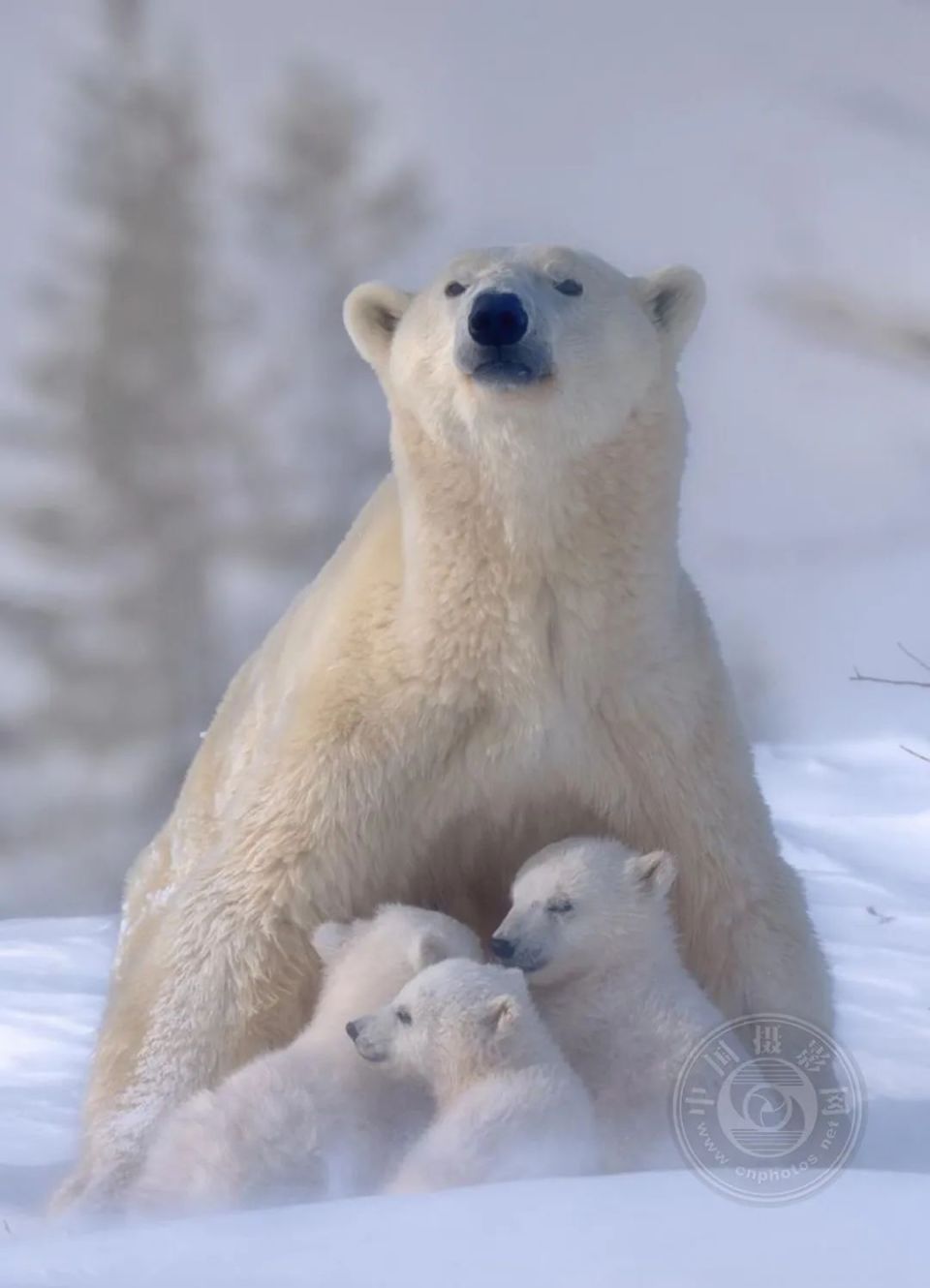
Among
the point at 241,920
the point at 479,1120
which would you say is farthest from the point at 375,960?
the point at 479,1120

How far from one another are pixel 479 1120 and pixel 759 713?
226 inches

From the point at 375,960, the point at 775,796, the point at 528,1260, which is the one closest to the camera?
the point at 528,1260

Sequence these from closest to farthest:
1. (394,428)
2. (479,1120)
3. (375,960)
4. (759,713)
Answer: (479,1120) < (375,960) < (394,428) < (759,713)

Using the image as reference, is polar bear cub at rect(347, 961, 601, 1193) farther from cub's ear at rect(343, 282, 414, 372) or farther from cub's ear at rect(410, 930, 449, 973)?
cub's ear at rect(343, 282, 414, 372)

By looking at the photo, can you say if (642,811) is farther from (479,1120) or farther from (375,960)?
(479,1120)

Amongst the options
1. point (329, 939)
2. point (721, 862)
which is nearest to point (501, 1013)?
point (329, 939)

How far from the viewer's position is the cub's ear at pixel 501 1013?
2.69 m

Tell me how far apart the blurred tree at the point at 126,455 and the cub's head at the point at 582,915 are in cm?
669

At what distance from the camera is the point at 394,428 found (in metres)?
3.21

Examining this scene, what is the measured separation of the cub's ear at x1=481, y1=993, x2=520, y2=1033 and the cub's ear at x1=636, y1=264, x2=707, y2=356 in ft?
4.42

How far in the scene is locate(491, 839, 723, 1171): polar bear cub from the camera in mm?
2912

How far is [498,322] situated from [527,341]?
0.06 meters

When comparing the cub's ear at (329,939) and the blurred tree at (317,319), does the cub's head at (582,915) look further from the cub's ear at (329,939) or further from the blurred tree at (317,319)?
the blurred tree at (317,319)

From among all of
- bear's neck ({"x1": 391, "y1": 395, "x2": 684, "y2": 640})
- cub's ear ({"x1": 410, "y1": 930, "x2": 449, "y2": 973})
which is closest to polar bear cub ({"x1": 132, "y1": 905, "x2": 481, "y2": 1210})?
cub's ear ({"x1": 410, "y1": 930, "x2": 449, "y2": 973})
